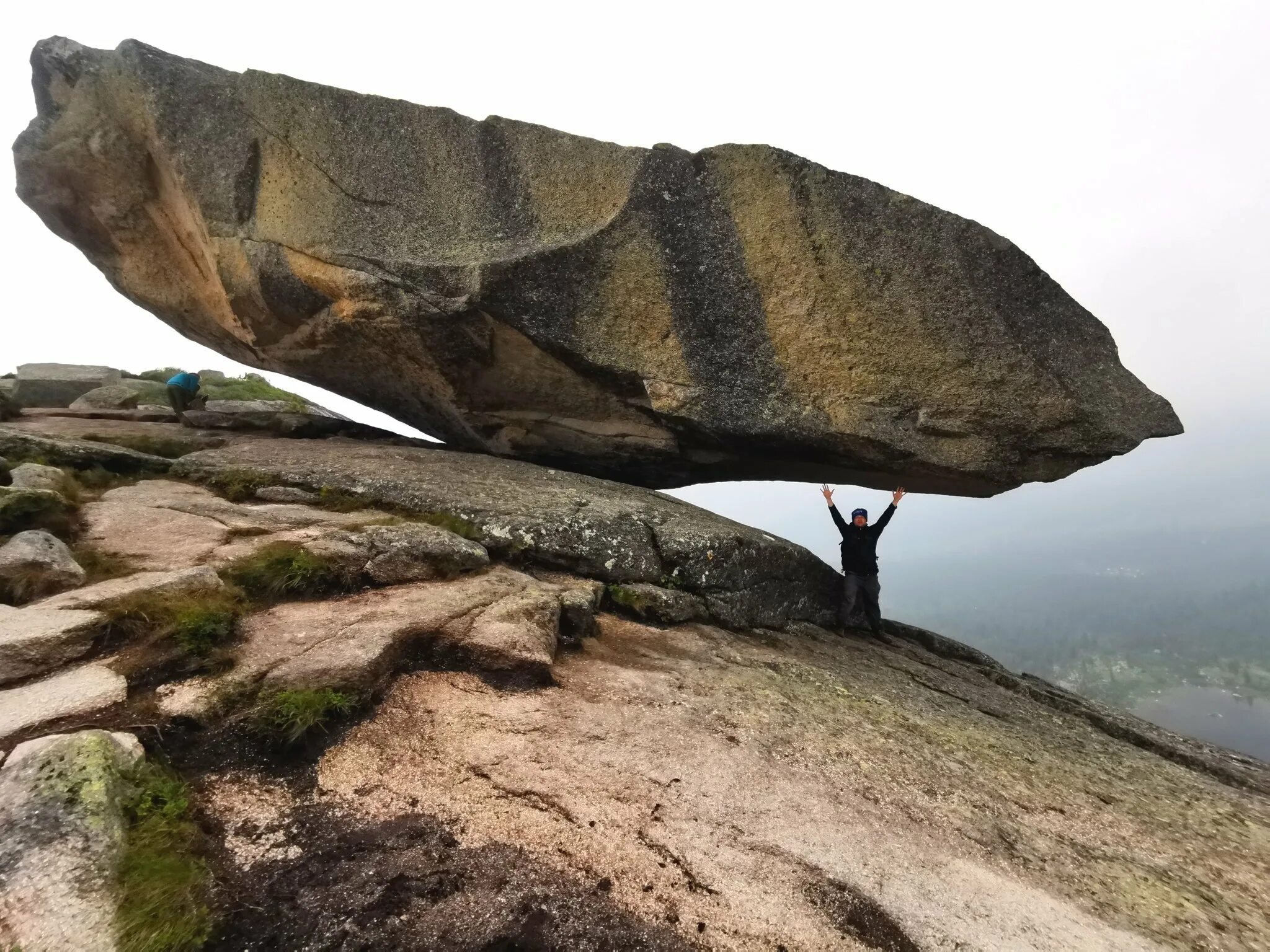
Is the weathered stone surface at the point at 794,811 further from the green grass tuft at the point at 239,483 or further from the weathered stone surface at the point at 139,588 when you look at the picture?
the green grass tuft at the point at 239,483

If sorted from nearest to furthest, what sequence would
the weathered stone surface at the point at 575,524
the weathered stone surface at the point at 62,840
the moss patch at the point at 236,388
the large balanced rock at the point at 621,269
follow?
1. the weathered stone surface at the point at 62,840
2. the weathered stone surface at the point at 575,524
3. the large balanced rock at the point at 621,269
4. the moss patch at the point at 236,388

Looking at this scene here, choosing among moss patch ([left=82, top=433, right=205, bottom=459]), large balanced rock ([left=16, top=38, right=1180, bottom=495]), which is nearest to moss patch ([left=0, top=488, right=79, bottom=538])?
moss patch ([left=82, top=433, right=205, bottom=459])

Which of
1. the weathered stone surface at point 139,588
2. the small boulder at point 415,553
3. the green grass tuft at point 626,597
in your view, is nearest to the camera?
the weathered stone surface at point 139,588

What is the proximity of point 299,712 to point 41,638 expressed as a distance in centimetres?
275

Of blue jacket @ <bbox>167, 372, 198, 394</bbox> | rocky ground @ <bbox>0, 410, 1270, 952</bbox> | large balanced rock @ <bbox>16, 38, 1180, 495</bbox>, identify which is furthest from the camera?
blue jacket @ <bbox>167, 372, 198, 394</bbox>

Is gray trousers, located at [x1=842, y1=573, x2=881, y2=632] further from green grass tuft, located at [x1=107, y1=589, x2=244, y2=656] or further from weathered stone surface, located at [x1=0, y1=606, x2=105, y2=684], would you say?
weathered stone surface, located at [x1=0, y1=606, x2=105, y2=684]

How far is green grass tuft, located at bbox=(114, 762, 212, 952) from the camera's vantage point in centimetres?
395

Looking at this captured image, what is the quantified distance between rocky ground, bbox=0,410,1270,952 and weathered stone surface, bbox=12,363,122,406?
9.87 m

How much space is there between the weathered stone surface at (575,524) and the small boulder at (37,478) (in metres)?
2.13

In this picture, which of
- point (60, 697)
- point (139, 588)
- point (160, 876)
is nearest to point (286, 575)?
point (139, 588)

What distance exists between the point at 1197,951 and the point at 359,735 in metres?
7.77

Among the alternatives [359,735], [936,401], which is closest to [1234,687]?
[936,401]

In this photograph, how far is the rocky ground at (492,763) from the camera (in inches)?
181

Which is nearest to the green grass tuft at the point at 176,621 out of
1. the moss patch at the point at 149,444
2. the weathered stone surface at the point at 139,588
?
the weathered stone surface at the point at 139,588
